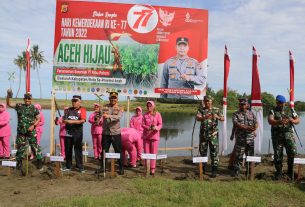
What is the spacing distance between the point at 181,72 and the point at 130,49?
151 cm

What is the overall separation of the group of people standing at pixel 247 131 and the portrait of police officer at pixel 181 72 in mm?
2217

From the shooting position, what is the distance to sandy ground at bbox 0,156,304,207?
5.58 metres

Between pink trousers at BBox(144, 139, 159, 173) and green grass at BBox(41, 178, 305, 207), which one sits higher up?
pink trousers at BBox(144, 139, 159, 173)

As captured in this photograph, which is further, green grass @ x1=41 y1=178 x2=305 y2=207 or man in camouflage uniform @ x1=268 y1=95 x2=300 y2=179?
man in camouflage uniform @ x1=268 y1=95 x2=300 y2=179

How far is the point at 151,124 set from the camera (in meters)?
7.52

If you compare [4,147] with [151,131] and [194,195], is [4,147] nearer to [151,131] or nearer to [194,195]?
[151,131]

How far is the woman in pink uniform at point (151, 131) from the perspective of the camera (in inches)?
292

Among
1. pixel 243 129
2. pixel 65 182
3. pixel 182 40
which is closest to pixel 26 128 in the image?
pixel 65 182

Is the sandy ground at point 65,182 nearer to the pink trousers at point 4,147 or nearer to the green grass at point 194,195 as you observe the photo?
the green grass at point 194,195

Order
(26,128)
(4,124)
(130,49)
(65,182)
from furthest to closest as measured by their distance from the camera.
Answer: (130,49), (4,124), (26,128), (65,182)

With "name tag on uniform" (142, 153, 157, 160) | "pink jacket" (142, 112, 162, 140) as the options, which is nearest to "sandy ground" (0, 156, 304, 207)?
"name tag on uniform" (142, 153, 157, 160)

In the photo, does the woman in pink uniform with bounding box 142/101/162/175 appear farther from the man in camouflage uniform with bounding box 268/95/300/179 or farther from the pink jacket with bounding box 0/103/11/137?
the pink jacket with bounding box 0/103/11/137

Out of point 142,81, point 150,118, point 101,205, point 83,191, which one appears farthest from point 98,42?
point 101,205

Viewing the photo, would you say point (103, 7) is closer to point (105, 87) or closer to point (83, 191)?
point (105, 87)
